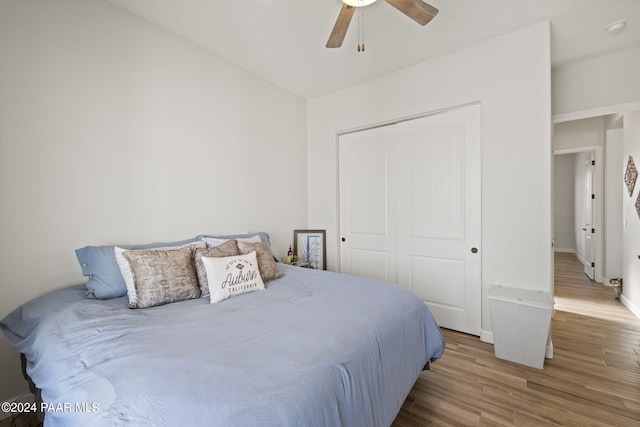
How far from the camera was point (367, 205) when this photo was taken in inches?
134

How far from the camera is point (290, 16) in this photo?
7.16ft

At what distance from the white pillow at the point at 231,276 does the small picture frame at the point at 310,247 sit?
5.16ft

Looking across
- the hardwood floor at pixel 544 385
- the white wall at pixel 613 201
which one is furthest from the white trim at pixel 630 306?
the white wall at pixel 613 201

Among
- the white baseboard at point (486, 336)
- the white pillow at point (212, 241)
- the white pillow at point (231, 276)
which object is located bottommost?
the white baseboard at point (486, 336)

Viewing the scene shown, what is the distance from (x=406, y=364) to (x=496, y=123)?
2296mm

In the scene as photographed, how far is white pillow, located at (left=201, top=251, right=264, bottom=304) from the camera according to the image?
1.81 meters

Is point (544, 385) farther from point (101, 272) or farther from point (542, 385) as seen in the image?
point (101, 272)

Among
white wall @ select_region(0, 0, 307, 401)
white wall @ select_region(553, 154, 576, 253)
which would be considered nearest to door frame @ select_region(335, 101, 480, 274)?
white wall @ select_region(0, 0, 307, 401)

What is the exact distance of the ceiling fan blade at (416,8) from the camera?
1.57m

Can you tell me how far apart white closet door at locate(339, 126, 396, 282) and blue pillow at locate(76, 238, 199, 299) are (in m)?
2.48

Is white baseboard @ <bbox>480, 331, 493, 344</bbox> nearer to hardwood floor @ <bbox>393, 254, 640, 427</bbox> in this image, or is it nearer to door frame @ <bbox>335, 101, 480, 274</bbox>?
hardwood floor @ <bbox>393, 254, 640, 427</bbox>

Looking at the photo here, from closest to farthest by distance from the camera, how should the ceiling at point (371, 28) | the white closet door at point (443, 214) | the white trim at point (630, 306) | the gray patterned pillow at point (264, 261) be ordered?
the ceiling at point (371, 28) < the gray patterned pillow at point (264, 261) < the white closet door at point (443, 214) < the white trim at point (630, 306)

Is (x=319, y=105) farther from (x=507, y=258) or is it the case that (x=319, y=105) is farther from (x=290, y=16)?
(x=507, y=258)

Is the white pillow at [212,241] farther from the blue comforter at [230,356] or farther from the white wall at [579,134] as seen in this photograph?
the white wall at [579,134]
